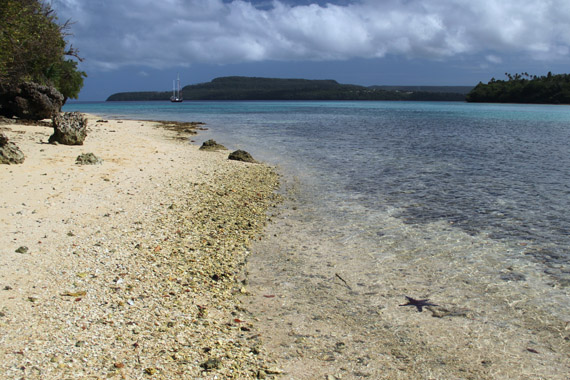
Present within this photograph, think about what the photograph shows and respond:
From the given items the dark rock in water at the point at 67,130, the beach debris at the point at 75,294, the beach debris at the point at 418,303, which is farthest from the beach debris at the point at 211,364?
the dark rock in water at the point at 67,130

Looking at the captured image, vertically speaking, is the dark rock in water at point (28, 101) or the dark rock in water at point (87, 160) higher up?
the dark rock in water at point (28, 101)

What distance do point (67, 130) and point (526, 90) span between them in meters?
159

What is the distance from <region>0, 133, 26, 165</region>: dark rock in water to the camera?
12859mm

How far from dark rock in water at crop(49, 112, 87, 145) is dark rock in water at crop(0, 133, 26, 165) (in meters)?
4.76

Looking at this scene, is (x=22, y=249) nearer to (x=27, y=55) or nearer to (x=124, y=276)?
(x=124, y=276)

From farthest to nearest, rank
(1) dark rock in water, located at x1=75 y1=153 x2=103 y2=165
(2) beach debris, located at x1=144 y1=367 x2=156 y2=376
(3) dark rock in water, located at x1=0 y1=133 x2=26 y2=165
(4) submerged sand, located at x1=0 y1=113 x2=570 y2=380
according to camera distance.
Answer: (1) dark rock in water, located at x1=75 y1=153 x2=103 y2=165 < (3) dark rock in water, located at x1=0 y1=133 x2=26 y2=165 < (4) submerged sand, located at x1=0 y1=113 x2=570 y2=380 < (2) beach debris, located at x1=144 y1=367 x2=156 y2=376

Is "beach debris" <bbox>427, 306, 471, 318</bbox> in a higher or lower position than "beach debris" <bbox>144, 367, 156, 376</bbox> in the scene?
lower

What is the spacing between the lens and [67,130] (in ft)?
59.4

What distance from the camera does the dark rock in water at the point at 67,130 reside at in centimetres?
1803

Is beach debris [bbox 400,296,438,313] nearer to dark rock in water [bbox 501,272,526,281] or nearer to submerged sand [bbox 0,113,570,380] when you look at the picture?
submerged sand [bbox 0,113,570,380]

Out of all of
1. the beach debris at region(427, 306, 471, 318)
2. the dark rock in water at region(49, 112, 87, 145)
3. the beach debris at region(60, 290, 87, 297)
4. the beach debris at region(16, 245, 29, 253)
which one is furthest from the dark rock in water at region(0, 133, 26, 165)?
the beach debris at region(427, 306, 471, 318)

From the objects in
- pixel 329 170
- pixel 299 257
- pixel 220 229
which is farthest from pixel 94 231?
pixel 329 170

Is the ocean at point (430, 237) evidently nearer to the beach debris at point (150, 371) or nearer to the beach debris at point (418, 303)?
the beach debris at point (418, 303)

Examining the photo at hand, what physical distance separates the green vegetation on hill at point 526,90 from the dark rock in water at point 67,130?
479 feet
